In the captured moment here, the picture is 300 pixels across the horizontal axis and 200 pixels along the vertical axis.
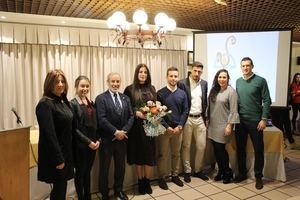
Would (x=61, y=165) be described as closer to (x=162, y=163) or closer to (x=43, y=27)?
(x=162, y=163)

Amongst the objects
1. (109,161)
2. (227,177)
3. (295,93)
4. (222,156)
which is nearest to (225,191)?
(227,177)

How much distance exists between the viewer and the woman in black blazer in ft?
8.48

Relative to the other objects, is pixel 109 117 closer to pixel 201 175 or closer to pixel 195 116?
pixel 195 116

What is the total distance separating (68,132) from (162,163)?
152 centimetres

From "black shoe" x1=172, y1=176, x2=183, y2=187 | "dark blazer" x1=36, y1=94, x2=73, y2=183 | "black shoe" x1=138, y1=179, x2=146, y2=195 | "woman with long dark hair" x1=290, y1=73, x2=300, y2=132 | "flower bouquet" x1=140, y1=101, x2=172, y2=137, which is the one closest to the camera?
"dark blazer" x1=36, y1=94, x2=73, y2=183

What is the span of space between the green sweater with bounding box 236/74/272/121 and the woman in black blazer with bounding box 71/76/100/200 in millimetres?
1792

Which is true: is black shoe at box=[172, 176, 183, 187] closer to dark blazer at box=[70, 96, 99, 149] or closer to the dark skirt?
the dark skirt

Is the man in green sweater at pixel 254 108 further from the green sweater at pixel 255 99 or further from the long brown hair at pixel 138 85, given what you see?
the long brown hair at pixel 138 85

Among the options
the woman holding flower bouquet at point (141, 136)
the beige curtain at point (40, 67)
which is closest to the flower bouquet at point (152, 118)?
the woman holding flower bouquet at point (141, 136)

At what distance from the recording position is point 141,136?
3062 millimetres

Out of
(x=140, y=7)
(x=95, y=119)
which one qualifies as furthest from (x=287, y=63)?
(x=95, y=119)

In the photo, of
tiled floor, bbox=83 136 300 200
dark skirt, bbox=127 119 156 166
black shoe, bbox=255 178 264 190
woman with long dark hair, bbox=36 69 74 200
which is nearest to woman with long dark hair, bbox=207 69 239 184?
tiled floor, bbox=83 136 300 200

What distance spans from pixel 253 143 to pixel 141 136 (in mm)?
1385

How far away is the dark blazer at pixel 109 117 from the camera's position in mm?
2816
